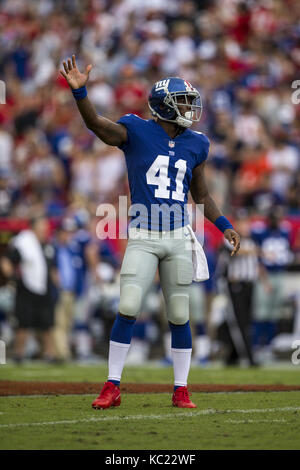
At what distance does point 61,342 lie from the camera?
1110cm

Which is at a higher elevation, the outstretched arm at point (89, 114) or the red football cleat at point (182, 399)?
the outstretched arm at point (89, 114)

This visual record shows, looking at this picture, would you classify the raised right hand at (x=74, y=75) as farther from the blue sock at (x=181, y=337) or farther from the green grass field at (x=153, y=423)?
the green grass field at (x=153, y=423)

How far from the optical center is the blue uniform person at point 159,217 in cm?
532

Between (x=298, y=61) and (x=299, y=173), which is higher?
(x=298, y=61)

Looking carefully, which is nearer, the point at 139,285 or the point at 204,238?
the point at 139,285

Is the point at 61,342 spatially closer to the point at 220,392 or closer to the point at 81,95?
the point at 220,392

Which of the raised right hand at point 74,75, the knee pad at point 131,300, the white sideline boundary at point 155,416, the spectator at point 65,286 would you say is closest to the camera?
the white sideline boundary at point 155,416

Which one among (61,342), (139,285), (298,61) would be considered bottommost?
(61,342)

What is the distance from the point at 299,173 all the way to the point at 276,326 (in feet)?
7.34

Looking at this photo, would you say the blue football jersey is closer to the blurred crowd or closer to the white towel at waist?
the white towel at waist

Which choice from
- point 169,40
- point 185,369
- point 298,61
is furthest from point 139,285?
point 169,40

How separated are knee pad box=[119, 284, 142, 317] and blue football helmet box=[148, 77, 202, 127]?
1.09 meters

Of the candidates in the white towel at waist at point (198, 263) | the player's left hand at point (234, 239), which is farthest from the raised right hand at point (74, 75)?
the player's left hand at point (234, 239)

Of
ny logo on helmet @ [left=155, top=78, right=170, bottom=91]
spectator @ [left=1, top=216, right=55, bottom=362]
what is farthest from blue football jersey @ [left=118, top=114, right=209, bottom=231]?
spectator @ [left=1, top=216, right=55, bottom=362]
